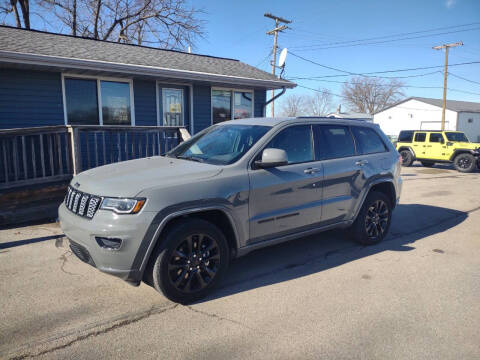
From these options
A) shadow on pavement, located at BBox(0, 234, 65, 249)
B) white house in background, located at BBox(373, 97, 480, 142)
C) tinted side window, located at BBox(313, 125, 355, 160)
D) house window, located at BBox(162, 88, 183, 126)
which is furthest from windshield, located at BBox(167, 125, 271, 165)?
white house in background, located at BBox(373, 97, 480, 142)

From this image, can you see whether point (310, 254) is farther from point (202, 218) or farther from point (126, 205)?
point (126, 205)

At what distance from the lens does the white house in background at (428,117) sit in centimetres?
4219

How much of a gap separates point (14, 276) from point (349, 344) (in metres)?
3.57

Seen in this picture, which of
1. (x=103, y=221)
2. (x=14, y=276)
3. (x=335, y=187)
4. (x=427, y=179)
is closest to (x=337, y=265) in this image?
(x=335, y=187)

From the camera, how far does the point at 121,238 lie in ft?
9.61

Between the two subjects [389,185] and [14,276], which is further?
[389,185]

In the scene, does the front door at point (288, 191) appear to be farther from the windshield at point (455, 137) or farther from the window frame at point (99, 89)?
the windshield at point (455, 137)

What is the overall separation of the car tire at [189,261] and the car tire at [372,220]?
226 cm

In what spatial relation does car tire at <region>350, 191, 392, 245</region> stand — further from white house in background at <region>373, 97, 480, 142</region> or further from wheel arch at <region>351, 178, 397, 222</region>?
white house in background at <region>373, 97, 480, 142</region>

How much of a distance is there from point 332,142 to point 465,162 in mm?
13978

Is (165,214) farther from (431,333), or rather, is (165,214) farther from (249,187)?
(431,333)

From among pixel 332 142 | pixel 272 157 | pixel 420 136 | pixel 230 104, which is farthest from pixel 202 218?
pixel 420 136

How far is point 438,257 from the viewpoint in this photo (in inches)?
181

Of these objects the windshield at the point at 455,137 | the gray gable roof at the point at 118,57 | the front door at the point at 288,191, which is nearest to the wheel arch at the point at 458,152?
the windshield at the point at 455,137
